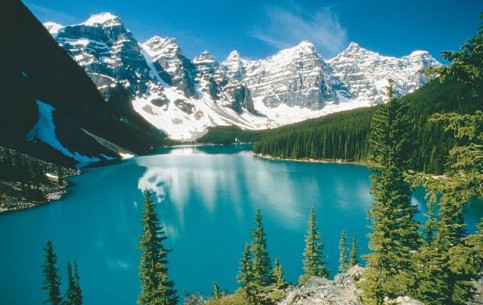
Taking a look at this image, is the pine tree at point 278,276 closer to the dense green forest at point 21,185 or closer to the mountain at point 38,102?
the dense green forest at point 21,185

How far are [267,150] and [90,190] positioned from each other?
108 metres

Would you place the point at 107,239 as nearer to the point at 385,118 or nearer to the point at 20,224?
the point at 20,224

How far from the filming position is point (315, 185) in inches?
3656

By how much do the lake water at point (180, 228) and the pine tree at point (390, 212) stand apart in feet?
72.6

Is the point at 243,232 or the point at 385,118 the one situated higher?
the point at 385,118

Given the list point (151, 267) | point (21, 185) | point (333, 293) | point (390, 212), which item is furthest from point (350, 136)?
point (151, 267)

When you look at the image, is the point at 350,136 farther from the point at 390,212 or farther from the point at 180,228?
the point at 390,212

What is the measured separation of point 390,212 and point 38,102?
6629 inches

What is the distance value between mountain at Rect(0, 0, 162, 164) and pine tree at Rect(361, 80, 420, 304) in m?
119

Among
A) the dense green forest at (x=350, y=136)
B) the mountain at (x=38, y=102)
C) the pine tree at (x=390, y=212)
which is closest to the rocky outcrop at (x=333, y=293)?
the pine tree at (x=390, y=212)

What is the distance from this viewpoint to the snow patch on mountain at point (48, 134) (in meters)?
127

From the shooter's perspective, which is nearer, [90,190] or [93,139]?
[90,190]

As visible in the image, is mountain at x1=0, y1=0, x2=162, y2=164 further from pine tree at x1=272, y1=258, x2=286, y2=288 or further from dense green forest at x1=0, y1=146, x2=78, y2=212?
pine tree at x1=272, y1=258, x2=286, y2=288

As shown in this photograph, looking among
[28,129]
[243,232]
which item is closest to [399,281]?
[243,232]
